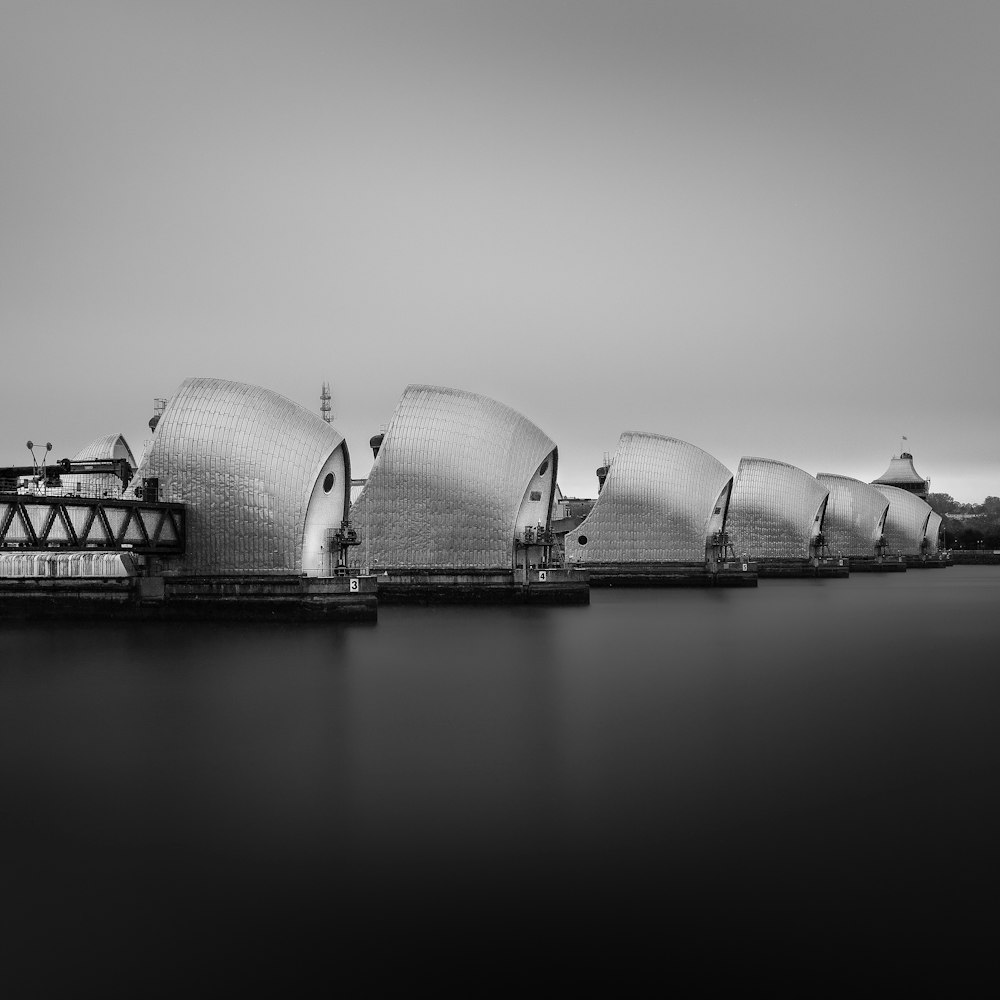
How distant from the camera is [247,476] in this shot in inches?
1505

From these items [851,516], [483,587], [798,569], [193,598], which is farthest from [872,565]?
[193,598]

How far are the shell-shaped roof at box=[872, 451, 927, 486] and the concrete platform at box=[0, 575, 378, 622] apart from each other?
119579mm

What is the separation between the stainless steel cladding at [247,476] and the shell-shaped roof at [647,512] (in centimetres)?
3015

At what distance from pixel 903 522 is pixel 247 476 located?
311 feet

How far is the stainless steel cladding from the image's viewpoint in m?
37.8

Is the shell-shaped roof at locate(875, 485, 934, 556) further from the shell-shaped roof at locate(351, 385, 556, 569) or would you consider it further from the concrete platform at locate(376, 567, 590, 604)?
the shell-shaped roof at locate(351, 385, 556, 569)

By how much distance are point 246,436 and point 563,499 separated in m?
45.7

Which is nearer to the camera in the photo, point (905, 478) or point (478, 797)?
point (478, 797)

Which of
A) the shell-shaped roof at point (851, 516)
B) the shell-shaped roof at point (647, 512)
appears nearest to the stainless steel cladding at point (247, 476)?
the shell-shaped roof at point (647, 512)

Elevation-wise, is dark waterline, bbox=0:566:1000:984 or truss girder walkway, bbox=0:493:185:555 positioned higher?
truss girder walkway, bbox=0:493:185:555

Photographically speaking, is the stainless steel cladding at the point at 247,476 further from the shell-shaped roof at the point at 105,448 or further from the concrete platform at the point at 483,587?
the shell-shaped roof at the point at 105,448

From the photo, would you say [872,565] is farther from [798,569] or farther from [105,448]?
[105,448]

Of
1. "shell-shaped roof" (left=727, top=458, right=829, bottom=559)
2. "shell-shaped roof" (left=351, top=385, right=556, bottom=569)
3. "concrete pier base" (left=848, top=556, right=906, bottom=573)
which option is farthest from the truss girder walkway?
"concrete pier base" (left=848, top=556, right=906, bottom=573)

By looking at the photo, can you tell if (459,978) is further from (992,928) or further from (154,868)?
(992,928)
